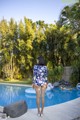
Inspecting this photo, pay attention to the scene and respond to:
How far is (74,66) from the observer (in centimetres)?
1609

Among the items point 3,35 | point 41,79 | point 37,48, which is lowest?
point 41,79

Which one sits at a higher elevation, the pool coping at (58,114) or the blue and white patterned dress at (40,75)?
the blue and white patterned dress at (40,75)

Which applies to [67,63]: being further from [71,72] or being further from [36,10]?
[36,10]

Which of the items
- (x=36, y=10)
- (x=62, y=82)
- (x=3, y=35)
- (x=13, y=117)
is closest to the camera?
(x=13, y=117)

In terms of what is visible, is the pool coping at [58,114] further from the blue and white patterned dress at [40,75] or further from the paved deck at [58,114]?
the blue and white patterned dress at [40,75]

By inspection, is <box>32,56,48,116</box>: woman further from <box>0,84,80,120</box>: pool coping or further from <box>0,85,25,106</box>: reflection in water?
<box>0,85,25,106</box>: reflection in water

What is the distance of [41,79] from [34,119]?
850 mm

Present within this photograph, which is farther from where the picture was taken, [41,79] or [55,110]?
[55,110]

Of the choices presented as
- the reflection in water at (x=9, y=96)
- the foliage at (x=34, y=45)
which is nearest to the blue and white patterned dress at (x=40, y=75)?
the reflection in water at (x=9, y=96)

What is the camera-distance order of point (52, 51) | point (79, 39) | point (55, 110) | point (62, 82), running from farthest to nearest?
point (52, 51) < point (62, 82) < point (79, 39) < point (55, 110)

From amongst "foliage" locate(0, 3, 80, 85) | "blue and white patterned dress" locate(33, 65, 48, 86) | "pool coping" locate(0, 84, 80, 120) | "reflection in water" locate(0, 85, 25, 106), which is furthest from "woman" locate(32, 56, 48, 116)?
"foliage" locate(0, 3, 80, 85)

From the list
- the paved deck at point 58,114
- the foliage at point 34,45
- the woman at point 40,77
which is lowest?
the paved deck at point 58,114

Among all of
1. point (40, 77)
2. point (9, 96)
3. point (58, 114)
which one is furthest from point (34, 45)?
point (40, 77)

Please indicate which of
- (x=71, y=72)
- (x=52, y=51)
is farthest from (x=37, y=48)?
(x=71, y=72)
